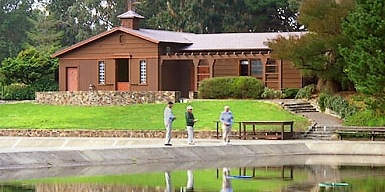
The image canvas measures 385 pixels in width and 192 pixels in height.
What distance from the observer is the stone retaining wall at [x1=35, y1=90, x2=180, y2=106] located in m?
50.9

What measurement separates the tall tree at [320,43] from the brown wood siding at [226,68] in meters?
7.99

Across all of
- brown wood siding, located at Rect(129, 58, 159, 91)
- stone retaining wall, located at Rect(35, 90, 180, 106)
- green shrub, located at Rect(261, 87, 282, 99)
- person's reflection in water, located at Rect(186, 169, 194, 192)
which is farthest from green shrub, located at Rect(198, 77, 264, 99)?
person's reflection in water, located at Rect(186, 169, 194, 192)

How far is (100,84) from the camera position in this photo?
191ft

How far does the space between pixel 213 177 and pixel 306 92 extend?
26510 mm

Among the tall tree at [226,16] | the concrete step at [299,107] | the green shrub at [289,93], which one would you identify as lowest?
the concrete step at [299,107]

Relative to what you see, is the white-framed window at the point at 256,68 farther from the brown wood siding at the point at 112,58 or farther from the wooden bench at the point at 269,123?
the wooden bench at the point at 269,123

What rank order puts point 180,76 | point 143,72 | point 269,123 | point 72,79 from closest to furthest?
1. point 269,123
2. point 143,72
3. point 180,76
4. point 72,79

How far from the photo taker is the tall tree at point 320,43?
45.6m

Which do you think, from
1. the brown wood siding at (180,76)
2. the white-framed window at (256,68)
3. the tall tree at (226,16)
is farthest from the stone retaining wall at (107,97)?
the tall tree at (226,16)

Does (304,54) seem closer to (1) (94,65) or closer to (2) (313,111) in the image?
(2) (313,111)

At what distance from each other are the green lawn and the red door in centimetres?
693

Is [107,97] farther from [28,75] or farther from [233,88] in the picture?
[28,75]

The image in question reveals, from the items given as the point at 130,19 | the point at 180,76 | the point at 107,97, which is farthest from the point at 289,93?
the point at 130,19

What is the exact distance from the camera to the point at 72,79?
5947 centimetres
